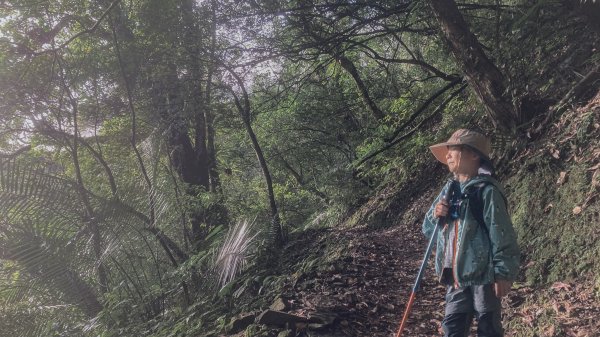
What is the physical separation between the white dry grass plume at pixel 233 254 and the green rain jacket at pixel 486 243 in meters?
3.56

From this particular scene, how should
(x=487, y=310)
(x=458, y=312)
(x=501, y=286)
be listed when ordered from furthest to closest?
(x=458, y=312) → (x=487, y=310) → (x=501, y=286)

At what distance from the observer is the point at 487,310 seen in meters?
2.75

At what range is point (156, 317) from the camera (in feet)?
20.0

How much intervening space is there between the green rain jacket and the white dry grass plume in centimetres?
356

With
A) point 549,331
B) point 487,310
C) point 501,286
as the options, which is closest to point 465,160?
point 501,286

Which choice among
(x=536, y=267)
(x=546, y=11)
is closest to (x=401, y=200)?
(x=546, y=11)

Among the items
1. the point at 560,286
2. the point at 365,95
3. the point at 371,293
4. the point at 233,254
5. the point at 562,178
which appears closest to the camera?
the point at 560,286

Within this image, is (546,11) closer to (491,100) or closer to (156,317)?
(491,100)

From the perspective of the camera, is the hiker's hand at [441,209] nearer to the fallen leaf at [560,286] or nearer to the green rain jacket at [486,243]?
the green rain jacket at [486,243]

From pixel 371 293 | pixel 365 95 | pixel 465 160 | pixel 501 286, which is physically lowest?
pixel 371 293

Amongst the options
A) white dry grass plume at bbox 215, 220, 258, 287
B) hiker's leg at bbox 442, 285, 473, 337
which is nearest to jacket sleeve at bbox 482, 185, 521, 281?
hiker's leg at bbox 442, 285, 473, 337

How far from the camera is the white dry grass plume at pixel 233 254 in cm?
597

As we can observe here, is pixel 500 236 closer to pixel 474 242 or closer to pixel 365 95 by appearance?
pixel 474 242

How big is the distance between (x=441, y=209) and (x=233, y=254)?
3.65 meters
